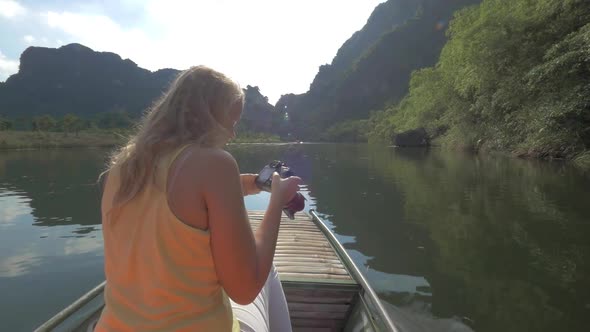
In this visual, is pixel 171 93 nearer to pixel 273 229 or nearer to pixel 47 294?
pixel 273 229

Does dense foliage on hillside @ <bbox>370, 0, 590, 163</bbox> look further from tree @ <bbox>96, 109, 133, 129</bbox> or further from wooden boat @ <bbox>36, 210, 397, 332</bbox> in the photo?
tree @ <bbox>96, 109, 133, 129</bbox>

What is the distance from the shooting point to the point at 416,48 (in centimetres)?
17125

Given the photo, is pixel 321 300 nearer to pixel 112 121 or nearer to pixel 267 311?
pixel 267 311

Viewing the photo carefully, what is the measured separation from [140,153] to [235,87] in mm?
441

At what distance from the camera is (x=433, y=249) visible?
755 centimetres

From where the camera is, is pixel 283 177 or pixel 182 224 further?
pixel 283 177

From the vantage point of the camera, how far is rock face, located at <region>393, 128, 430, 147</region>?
5147 cm

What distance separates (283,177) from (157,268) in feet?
2.53

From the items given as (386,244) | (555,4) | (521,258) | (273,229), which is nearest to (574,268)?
(521,258)

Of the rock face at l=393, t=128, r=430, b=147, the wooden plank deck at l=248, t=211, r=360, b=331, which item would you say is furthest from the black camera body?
the rock face at l=393, t=128, r=430, b=147

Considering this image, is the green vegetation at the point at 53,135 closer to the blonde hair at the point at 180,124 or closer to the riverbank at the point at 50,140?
the riverbank at the point at 50,140

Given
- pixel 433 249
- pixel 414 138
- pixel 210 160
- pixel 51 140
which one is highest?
pixel 210 160

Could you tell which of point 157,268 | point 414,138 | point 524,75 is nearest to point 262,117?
point 414,138

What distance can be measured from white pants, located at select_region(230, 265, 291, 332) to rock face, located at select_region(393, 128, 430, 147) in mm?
51823
